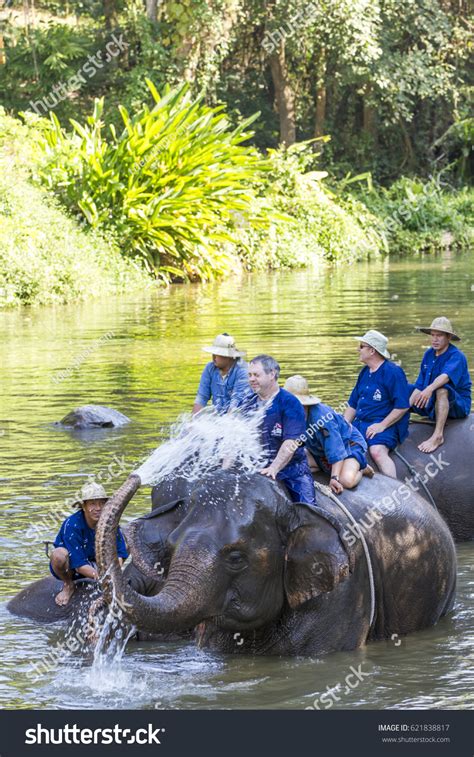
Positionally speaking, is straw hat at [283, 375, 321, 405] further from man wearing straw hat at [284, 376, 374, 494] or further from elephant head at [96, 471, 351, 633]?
elephant head at [96, 471, 351, 633]

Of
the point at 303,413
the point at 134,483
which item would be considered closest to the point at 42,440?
the point at 303,413

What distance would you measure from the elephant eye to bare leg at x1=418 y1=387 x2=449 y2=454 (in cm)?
370

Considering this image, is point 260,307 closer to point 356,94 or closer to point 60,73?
point 60,73

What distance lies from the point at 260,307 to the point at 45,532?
1635 cm

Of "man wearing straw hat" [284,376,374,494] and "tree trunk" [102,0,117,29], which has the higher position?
"tree trunk" [102,0,117,29]

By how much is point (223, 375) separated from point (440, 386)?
66.9 inches

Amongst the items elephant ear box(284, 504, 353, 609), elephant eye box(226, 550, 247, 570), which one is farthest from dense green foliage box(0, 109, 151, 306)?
elephant eye box(226, 550, 247, 570)

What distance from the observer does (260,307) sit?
26188 mm

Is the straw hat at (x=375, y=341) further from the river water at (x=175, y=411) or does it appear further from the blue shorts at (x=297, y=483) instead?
the blue shorts at (x=297, y=483)

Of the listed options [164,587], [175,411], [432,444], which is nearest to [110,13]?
[175,411]

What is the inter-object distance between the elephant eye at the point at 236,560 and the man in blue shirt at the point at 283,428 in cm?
68

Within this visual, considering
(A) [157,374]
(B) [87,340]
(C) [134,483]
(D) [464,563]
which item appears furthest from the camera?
(B) [87,340]

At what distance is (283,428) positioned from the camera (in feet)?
25.3

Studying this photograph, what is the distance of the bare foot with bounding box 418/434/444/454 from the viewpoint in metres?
10.3
